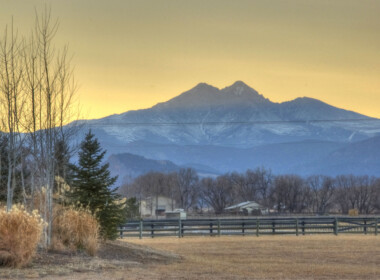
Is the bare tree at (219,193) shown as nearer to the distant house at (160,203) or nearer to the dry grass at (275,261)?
the distant house at (160,203)

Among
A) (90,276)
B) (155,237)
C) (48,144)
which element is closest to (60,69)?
(48,144)

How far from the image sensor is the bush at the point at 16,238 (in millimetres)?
15047

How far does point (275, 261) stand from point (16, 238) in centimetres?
1019

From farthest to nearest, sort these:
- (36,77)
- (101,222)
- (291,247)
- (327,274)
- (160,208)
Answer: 1. (160,208)
2. (291,247)
3. (101,222)
4. (36,77)
5. (327,274)

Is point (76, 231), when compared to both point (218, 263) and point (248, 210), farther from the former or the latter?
point (248, 210)

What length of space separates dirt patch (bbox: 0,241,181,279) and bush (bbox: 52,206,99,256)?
1.36 feet

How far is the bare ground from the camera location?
1591cm

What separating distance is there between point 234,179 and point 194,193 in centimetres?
1028

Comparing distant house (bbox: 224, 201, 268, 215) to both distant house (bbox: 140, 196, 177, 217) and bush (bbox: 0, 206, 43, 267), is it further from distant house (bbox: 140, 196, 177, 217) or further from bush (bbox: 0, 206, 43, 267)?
bush (bbox: 0, 206, 43, 267)

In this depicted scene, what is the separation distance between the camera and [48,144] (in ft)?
62.9

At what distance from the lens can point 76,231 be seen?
63.5 feet

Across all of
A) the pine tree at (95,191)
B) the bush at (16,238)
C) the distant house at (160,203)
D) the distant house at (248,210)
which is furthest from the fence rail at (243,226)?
the distant house at (160,203)

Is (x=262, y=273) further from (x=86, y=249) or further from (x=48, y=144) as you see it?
(x=48, y=144)

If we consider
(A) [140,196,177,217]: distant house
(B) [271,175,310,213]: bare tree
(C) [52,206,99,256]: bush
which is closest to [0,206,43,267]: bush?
(C) [52,206,99,256]: bush
